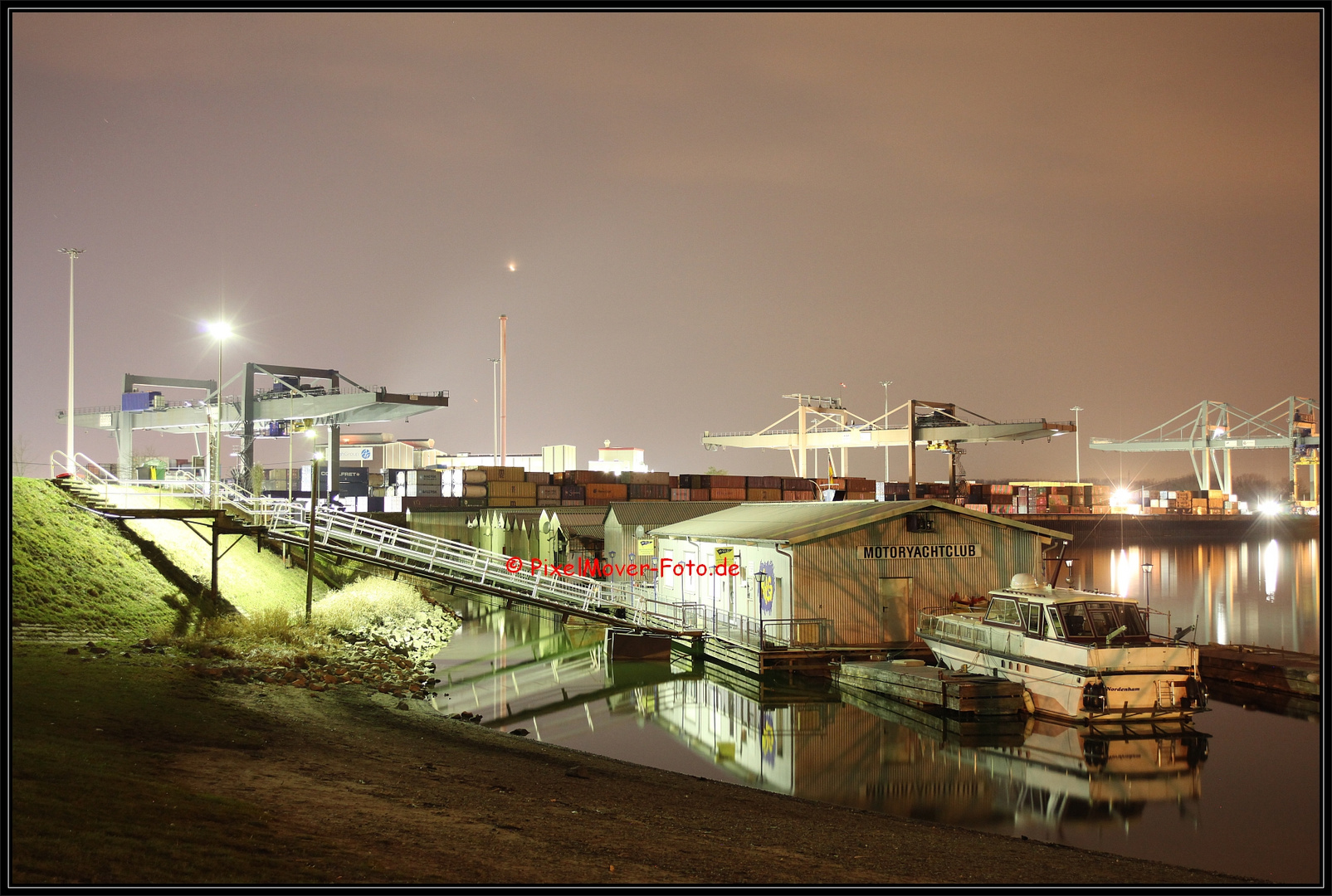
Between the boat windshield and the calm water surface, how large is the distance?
1.94 m

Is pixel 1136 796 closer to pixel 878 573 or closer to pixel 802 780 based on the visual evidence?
pixel 802 780

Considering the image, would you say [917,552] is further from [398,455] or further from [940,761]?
[398,455]

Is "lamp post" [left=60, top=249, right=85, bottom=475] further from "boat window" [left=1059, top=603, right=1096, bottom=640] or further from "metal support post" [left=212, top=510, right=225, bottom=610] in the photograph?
"boat window" [left=1059, top=603, right=1096, bottom=640]

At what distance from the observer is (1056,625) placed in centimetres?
1884

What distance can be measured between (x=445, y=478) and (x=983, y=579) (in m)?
49.6

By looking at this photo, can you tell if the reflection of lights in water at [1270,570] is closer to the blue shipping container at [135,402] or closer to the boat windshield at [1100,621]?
the boat windshield at [1100,621]

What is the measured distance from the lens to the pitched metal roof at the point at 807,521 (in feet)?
79.2

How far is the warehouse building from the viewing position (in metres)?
23.9

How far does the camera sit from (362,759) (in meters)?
12.3

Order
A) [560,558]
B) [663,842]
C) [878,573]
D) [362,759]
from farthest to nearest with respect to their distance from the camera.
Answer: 1. [560,558]
2. [878,573]
3. [362,759]
4. [663,842]

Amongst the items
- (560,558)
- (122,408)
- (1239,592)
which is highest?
(122,408)

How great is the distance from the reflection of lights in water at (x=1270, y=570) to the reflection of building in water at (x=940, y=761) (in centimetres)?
4401

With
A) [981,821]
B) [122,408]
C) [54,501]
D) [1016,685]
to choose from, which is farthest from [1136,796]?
[122,408]

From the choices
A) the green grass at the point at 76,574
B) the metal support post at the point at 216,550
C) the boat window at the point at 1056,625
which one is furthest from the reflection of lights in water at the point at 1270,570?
the green grass at the point at 76,574
